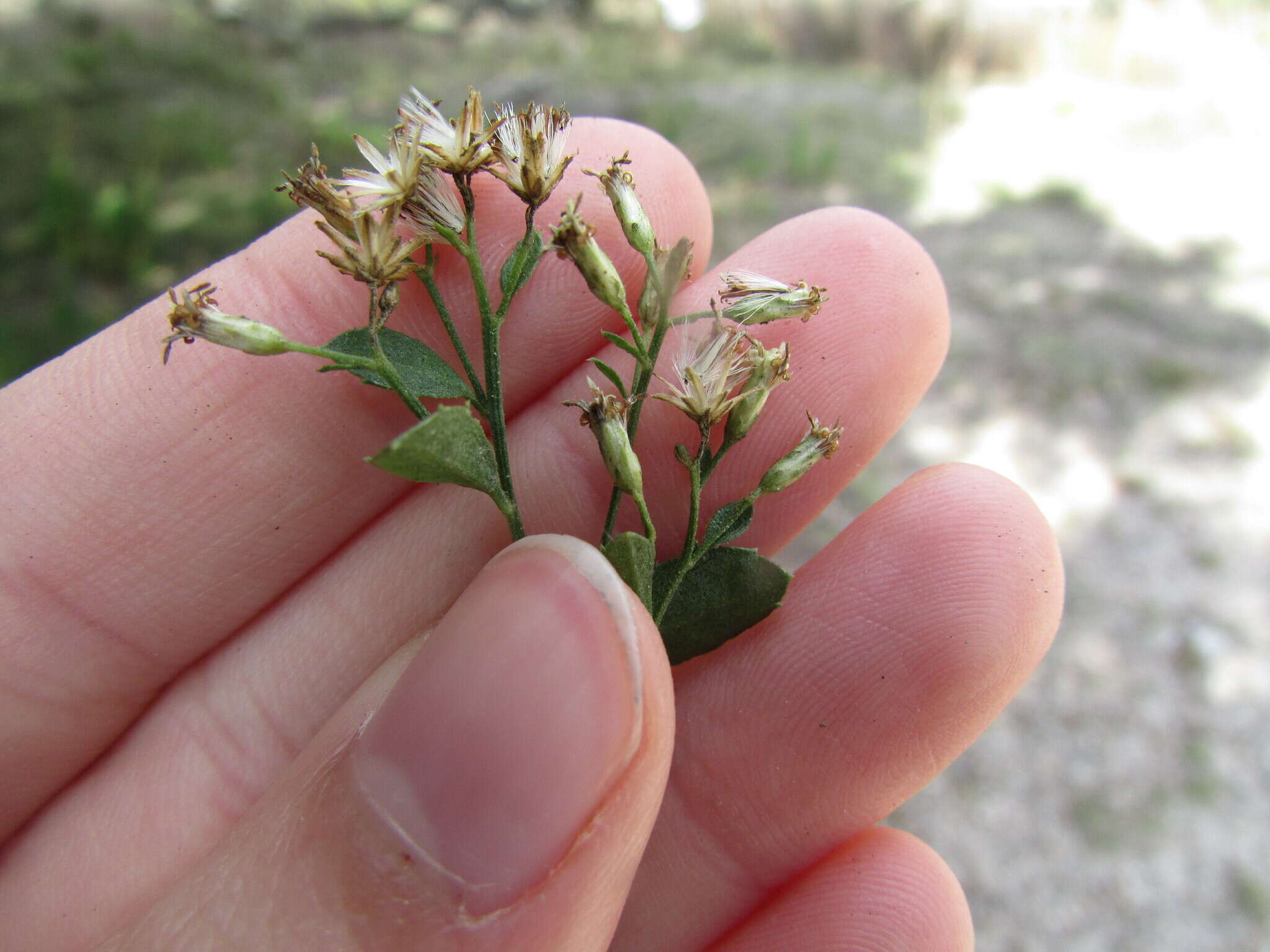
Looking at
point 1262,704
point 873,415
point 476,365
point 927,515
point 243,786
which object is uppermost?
point 476,365

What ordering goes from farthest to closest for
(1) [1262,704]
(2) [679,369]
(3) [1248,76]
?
(3) [1248,76] < (1) [1262,704] < (2) [679,369]

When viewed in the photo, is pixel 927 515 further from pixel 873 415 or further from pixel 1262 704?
pixel 1262 704

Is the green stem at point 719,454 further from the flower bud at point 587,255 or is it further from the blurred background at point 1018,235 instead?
the blurred background at point 1018,235

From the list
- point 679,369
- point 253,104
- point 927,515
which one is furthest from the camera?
point 253,104

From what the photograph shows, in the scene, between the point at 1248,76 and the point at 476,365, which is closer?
the point at 476,365

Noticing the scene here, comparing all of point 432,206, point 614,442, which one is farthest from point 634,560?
point 432,206

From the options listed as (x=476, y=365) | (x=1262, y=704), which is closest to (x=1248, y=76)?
(x=1262, y=704)

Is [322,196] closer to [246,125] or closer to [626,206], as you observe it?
[626,206]
